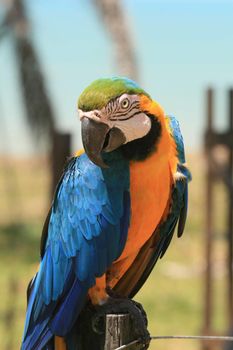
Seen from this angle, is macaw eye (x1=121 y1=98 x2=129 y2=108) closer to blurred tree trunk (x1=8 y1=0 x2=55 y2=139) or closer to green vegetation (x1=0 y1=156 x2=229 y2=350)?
green vegetation (x1=0 y1=156 x2=229 y2=350)

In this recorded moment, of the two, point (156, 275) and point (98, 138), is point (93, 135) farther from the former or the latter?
point (156, 275)

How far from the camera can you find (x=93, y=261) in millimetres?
1972

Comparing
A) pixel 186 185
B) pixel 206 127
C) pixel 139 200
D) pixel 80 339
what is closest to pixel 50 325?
pixel 80 339

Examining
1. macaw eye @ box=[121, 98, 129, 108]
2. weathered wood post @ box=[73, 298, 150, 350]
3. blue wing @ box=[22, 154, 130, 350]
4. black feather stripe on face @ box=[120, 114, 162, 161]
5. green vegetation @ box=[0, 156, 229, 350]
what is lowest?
green vegetation @ box=[0, 156, 229, 350]

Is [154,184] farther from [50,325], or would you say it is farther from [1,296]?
[1,296]

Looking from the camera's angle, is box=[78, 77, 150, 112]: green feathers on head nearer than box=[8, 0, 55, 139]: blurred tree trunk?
Yes

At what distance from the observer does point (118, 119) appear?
185 cm

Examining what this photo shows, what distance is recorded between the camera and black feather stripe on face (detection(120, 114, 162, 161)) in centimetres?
195

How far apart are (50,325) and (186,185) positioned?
0.51 m

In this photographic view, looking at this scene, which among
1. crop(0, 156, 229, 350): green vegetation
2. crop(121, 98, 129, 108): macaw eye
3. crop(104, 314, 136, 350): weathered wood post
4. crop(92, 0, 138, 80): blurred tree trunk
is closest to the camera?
crop(104, 314, 136, 350): weathered wood post

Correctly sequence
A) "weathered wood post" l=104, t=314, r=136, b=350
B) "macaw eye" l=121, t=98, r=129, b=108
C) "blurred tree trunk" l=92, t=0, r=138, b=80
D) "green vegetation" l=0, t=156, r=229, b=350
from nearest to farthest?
1. "weathered wood post" l=104, t=314, r=136, b=350
2. "macaw eye" l=121, t=98, r=129, b=108
3. "green vegetation" l=0, t=156, r=229, b=350
4. "blurred tree trunk" l=92, t=0, r=138, b=80

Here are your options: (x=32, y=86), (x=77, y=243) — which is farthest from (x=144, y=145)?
(x=32, y=86)

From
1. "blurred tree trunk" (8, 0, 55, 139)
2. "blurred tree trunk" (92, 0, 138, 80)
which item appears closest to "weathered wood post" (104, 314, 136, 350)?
"blurred tree trunk" (8, 0, 55, 139)

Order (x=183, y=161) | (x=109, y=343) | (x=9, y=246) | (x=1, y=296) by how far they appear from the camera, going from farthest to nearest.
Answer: (x=9, y=246)
(x=1, y=296)
(x=183, y=161)
(x=109, y=343)
